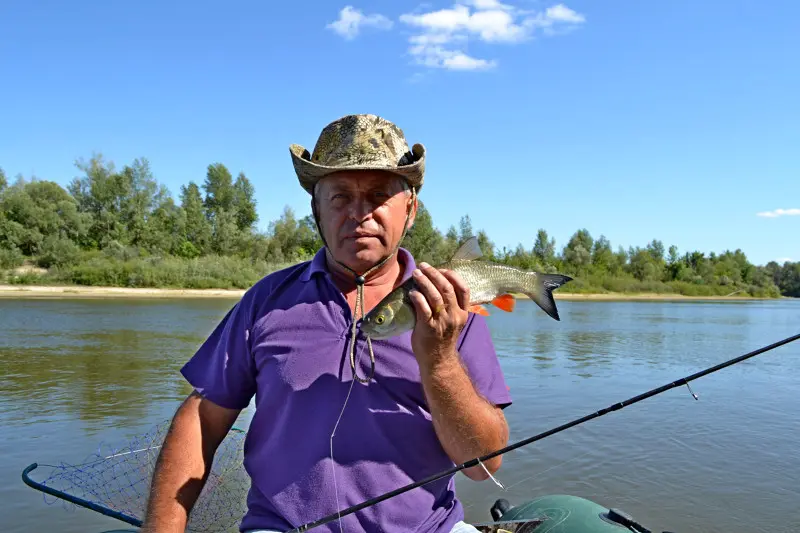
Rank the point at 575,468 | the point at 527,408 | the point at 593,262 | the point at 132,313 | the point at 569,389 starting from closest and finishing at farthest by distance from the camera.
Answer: the point at 575,468 → the point at 527,408 → the point at 569,389 → the point at 132,313 → the point at 593,262

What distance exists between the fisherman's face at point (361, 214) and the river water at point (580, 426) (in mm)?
4763

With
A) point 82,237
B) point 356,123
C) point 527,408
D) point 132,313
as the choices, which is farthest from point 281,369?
point 82,237

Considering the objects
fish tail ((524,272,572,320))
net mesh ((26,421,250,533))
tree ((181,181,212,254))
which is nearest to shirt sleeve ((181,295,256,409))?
fish tail ((524,272,572,320))

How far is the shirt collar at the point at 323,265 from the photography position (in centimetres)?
278

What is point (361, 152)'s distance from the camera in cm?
261

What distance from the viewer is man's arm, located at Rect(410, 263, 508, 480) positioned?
2238 millimetres

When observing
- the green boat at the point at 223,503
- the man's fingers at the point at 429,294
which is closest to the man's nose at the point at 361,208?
the man's fingers at the point at 429,294

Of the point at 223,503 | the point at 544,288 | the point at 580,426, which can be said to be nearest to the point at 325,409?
the point at 544,288

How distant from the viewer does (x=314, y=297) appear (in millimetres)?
2688

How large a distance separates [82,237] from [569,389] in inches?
2300

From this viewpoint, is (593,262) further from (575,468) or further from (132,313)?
(575,468)

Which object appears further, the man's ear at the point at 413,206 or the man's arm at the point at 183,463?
the man's ear at the point at 413,206

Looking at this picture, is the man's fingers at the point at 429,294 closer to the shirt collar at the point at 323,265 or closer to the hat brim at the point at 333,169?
the shirt collar at the point at 323,265

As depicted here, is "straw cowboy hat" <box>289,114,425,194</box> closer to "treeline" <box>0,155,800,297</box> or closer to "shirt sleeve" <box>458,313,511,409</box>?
"shirt sleeve" <box>458,313,511,409</box>
